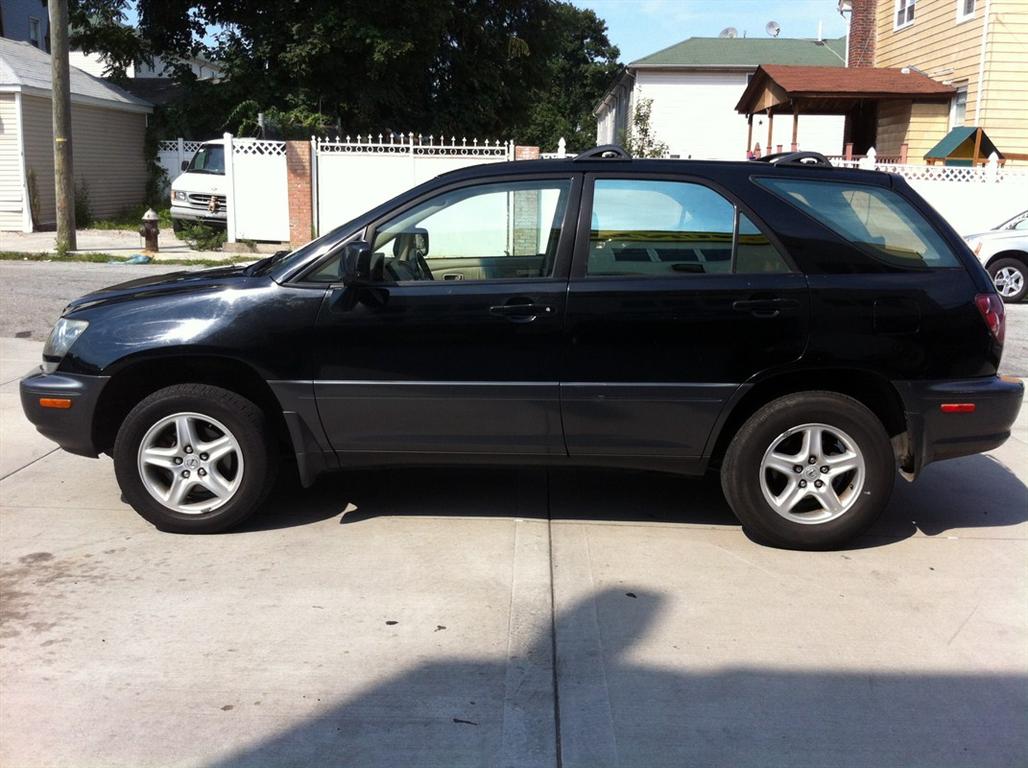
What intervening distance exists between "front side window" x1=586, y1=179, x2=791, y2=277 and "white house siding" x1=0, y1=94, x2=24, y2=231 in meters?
19.9

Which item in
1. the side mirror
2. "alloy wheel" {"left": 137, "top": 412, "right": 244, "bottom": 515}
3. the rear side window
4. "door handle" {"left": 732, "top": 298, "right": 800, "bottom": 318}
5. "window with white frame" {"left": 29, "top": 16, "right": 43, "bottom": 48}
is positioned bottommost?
"alloy wheel" {"left": 137, "top": 412, "right": 244, "bottom": 515}

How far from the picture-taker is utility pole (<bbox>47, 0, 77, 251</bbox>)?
15688mm

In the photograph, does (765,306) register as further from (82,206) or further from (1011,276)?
(82,206)

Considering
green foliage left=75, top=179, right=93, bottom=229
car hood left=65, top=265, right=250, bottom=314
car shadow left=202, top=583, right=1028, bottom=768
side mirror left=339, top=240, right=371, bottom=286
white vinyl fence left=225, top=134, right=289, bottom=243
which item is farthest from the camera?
green foliage left=75, top=179, right=93, bottom=229

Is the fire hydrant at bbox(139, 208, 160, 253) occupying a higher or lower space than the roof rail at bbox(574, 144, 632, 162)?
lower

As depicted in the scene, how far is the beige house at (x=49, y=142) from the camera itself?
827 inches

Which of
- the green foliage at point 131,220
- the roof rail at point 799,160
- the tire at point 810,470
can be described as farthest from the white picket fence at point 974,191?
the green foliage at point 131,220

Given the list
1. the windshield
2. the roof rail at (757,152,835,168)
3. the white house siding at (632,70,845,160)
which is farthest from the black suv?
the white house siding at (632,70,845,160)

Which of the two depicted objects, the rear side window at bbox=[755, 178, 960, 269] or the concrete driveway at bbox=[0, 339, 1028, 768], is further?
the rear side window at bbox=[755, 178, 960, 269]

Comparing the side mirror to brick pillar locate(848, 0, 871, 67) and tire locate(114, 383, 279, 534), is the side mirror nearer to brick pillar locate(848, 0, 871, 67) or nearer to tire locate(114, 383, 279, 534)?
tire locate(114, 383, 279, 534)

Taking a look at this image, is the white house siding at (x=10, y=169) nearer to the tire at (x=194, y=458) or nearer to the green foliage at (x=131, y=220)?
the green foliage at (x=131, y=220)

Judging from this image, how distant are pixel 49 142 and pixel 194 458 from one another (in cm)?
2042

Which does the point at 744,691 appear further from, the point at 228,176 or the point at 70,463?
the point at 228,176

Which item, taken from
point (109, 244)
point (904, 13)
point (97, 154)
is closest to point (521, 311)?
point (109, 244)
